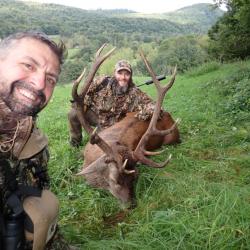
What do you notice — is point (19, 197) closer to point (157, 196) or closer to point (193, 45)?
point (157, 196)

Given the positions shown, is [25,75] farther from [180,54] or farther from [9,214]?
[180,54]

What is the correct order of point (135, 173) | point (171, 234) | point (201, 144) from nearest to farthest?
point (171, 234) < point (135, 173) < point (201, 144)

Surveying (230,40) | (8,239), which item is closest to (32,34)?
(8,239)

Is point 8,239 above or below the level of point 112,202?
above

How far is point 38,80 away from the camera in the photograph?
227cm

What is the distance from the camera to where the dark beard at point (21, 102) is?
223 cm

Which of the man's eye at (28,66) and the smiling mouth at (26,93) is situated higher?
the man's eye at (28,66)

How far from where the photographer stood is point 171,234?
10.8 feet

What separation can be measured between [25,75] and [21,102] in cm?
14

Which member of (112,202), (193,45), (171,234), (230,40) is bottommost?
(193,45)

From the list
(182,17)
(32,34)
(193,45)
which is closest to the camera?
(32,34)

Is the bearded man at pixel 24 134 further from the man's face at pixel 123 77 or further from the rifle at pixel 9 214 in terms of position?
the man's face at pixel 123 77

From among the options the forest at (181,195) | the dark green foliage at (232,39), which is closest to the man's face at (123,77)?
the forest at (181,195)

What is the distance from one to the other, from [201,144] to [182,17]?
654 ft
